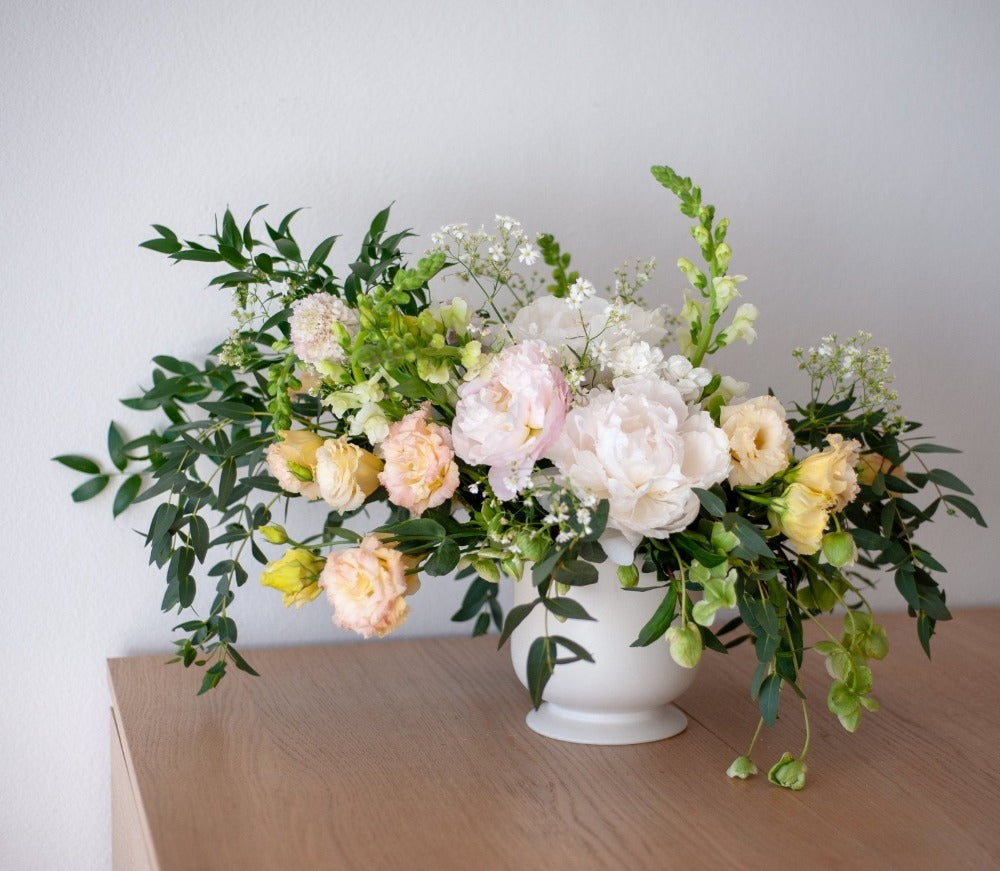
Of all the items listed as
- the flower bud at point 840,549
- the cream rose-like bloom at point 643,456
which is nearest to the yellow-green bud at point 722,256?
the cream rose-like bloom at point 643,456

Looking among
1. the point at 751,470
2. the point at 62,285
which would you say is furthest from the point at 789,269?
the point at 62,285

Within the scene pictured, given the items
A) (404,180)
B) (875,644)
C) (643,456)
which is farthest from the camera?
(404,180)

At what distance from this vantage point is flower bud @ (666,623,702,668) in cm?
74

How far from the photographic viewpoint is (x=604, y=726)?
875mm

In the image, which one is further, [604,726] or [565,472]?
[604,726]

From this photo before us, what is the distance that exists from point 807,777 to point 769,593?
155 mm

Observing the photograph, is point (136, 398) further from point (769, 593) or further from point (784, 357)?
point (784, 357)

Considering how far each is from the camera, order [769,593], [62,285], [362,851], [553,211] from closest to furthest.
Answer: [362,851], [769,593], [62,285], [553,211]

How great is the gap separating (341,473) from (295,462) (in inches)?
1.8

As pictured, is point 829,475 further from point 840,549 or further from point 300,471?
point 300,471

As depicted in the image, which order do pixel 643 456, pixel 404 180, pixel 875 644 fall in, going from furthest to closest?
pixel 404 180, pixel 875 644, pixel 643 456

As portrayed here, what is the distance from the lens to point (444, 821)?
0.72 m

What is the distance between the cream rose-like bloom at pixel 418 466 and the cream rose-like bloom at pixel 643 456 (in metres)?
0.08

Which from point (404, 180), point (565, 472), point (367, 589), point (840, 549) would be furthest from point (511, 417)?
point (404, 180)
